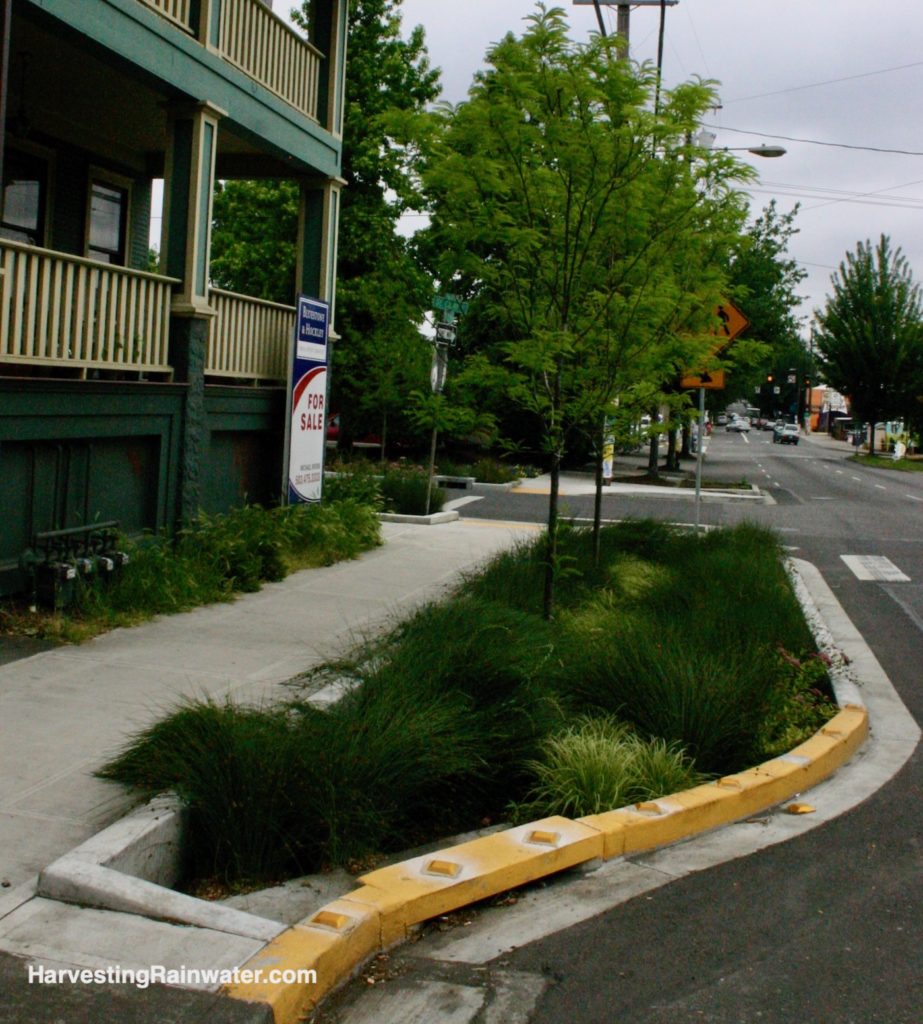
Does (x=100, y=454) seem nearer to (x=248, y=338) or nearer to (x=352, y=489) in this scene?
(x=248, y=338)

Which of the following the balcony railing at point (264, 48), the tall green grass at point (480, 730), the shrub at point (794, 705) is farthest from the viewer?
the balcony railing at point (264, 48)

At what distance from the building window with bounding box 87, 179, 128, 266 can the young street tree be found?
6.72 m

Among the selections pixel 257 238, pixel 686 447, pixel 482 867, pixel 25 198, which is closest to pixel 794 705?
pixel 482 867

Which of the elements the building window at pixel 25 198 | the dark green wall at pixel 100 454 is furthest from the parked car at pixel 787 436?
the building window at pixel 25 198

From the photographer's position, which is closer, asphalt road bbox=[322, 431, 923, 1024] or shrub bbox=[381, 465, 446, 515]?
asphalt road bbox=[322, 431, 923, 1024]

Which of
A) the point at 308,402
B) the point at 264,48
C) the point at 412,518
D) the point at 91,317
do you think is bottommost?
the point at 412,518

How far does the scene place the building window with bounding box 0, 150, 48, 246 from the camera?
13.3 m

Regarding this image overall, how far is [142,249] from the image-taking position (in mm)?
16234

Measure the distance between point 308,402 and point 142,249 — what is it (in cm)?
376

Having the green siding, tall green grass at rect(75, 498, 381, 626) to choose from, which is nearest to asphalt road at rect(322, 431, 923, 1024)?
tall green grass at rect(75, 498, 381, 626)

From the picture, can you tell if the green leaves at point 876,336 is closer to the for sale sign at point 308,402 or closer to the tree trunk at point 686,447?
the tree trunk at point 686,447

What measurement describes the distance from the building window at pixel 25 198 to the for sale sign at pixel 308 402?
9.96ft

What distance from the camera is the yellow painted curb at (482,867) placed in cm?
397

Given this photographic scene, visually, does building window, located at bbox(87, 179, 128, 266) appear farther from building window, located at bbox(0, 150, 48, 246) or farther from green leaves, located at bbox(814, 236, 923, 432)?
green leaves, located at bbox(814, 236, 923, 432)
